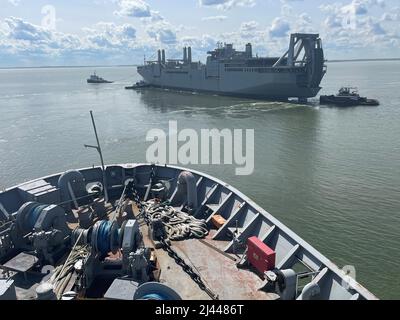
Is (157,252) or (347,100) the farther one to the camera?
(347,100)

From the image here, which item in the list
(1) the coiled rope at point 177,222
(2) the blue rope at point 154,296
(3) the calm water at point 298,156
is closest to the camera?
(2) the blue rope at point 154,296

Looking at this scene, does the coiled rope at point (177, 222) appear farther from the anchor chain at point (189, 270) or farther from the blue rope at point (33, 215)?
the blue rope at point (33, 215)

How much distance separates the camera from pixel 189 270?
9797 mm

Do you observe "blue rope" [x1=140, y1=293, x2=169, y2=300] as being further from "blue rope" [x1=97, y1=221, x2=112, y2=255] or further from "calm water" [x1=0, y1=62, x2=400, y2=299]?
"calm water" [x1=0, y1=62, x2=400, y2=299]

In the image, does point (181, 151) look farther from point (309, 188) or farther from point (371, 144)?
point (371, 144)

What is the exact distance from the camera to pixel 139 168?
56.4 ft

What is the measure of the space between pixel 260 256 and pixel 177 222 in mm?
4065

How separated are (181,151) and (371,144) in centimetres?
2076

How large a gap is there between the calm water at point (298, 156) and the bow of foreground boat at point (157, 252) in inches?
229

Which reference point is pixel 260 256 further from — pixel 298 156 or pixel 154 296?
pixel 298 156

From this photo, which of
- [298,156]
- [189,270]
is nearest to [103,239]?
[189,270]

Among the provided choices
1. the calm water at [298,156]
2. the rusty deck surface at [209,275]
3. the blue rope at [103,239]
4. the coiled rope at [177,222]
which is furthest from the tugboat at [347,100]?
the blue rope at [103,239]

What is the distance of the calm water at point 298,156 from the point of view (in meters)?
17.9

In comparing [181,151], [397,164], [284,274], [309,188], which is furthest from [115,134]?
[284,274]
